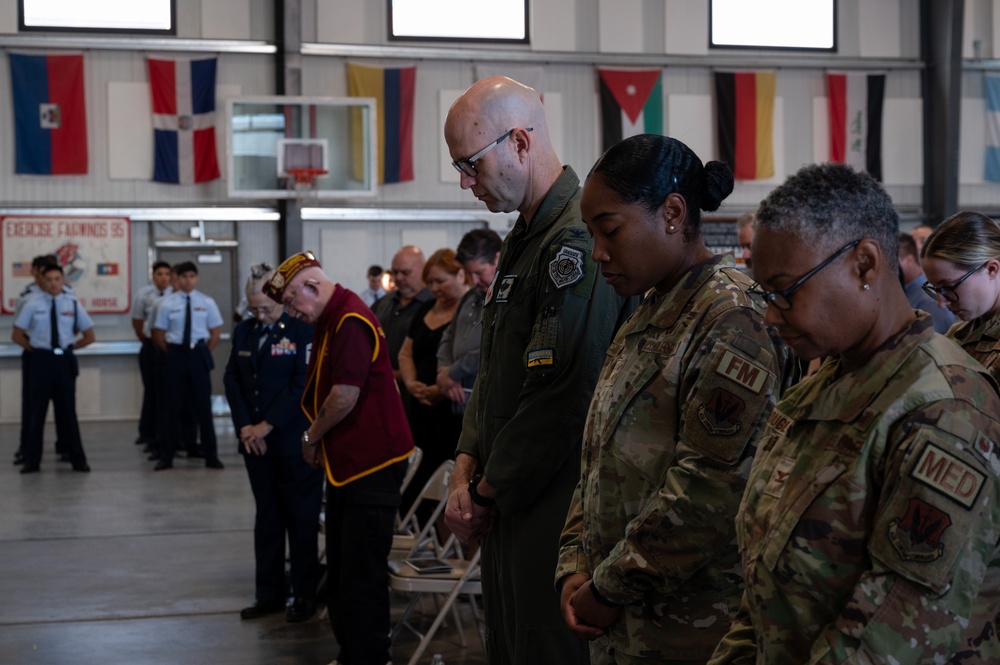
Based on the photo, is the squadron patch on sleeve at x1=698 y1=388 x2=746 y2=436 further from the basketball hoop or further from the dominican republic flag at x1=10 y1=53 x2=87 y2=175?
the dominican republic flag at x1=10 y1=53 x2=87 y2=175

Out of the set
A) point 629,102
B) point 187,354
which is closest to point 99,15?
point 187,354

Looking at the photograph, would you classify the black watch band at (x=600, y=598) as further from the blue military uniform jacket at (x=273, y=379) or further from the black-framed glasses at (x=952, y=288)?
the blue military uniform jacket at (x=273, y=379)

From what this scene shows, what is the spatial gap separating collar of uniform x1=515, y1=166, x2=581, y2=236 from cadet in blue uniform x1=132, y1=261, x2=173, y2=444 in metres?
8.99

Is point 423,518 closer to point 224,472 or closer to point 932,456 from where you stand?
point 224,472

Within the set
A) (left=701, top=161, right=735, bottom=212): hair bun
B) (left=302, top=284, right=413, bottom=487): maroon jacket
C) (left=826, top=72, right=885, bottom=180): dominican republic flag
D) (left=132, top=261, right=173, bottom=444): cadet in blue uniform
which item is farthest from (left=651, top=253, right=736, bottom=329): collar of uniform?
(left=826, top=72, right=885, bottom=180): dominican republic flag

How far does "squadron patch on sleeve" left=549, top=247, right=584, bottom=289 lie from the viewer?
7.36ft

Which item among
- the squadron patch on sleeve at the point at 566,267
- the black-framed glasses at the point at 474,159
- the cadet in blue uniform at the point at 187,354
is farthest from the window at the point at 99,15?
the squadron patch on sleeve at the point at 566,267

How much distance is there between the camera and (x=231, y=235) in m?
13.7

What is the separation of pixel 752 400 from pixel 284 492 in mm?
3704

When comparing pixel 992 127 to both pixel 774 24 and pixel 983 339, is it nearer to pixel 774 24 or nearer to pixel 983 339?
pixel 774 24

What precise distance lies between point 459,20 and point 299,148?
311cm

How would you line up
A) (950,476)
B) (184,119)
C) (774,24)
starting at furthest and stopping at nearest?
1. (774,24)
2. (184,119)
3. (950,476)

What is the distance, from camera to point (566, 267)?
A: 7.41 ft

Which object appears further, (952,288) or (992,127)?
(992,127)
